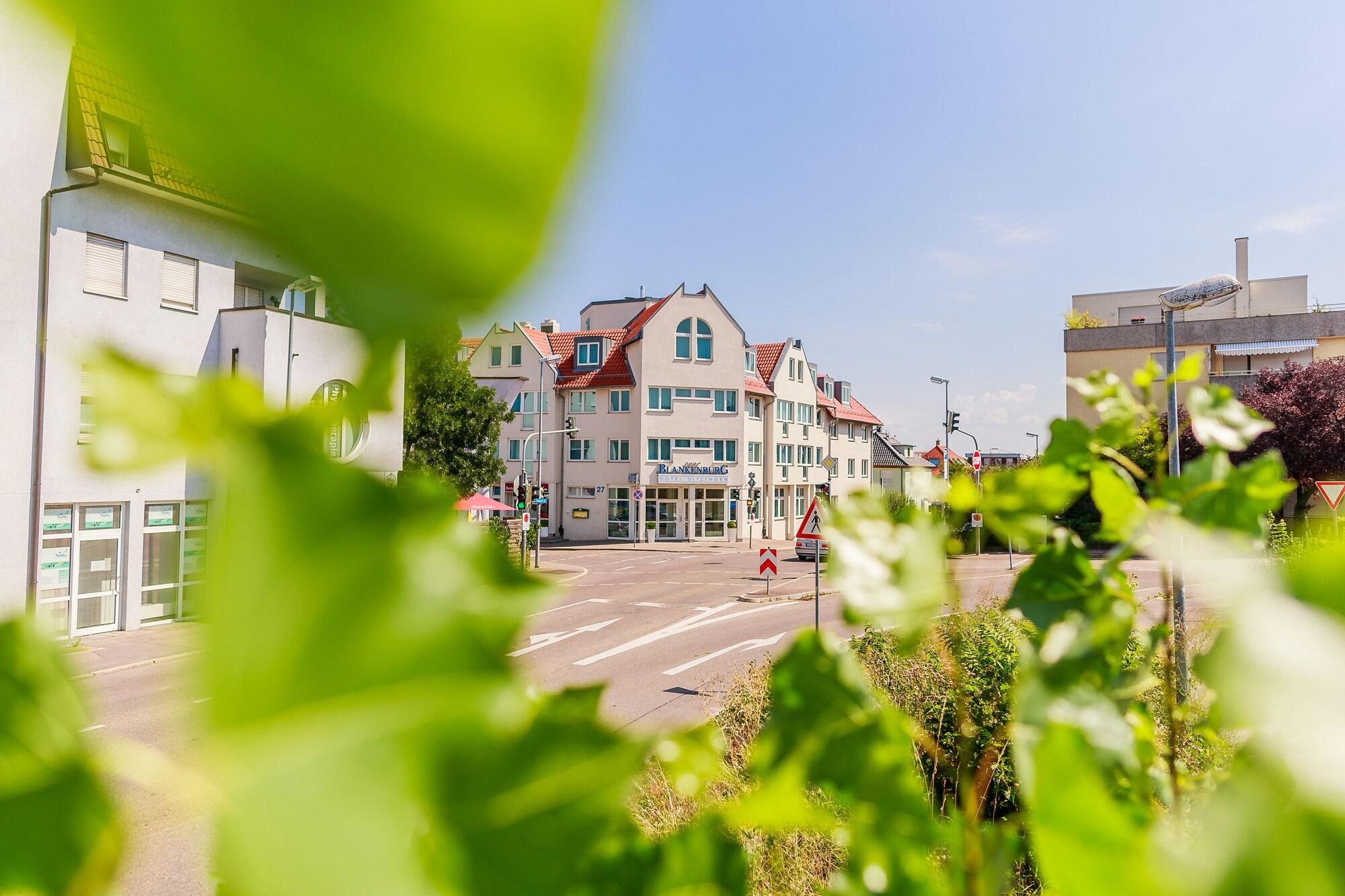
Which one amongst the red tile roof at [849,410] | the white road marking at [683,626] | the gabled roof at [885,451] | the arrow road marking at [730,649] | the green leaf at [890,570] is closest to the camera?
the green leaf at [890,570]

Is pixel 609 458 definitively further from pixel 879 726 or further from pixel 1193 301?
pixel 879 726

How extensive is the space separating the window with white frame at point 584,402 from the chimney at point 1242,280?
19.0 m

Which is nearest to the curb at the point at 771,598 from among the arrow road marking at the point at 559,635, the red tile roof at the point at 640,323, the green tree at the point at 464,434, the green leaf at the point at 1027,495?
the arrow road marking at the point at 559,635

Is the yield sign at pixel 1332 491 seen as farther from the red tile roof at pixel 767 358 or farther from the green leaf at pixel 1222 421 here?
the red tile roof at pixel 767 358

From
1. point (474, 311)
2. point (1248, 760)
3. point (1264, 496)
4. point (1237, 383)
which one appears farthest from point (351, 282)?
point (1237, 383)

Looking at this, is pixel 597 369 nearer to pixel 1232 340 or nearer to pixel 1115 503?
pixel 1232 340

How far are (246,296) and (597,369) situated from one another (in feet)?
90.0

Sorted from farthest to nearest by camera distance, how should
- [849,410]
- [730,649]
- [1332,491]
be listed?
[849,410]
[730,649]
[1332,491]

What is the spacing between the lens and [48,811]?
194 mm

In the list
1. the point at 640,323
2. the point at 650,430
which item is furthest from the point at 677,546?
the point at 640,323

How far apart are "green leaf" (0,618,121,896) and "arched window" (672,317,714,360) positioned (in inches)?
1065

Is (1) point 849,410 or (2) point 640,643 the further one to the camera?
(1) point 849,410

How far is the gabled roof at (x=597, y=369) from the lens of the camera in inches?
1063

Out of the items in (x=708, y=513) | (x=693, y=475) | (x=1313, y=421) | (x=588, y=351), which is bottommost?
(x=708, y=513)
